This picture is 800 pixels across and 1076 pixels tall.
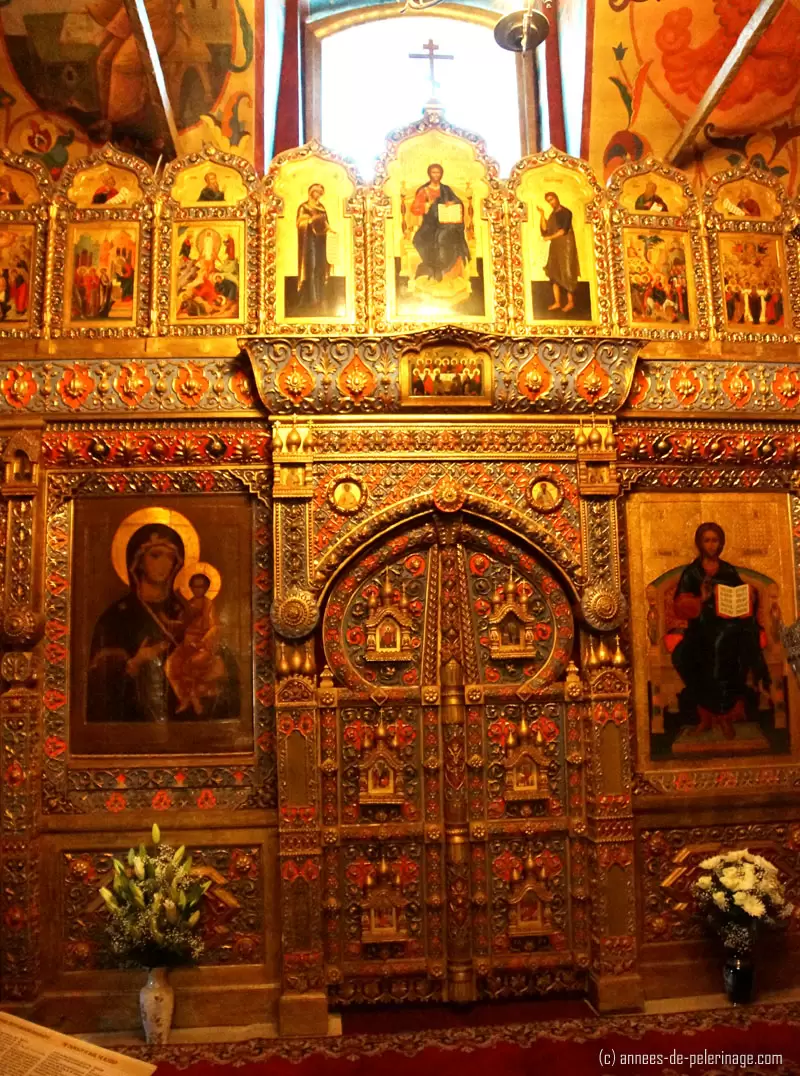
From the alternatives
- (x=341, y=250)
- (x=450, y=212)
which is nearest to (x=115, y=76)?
(x=341, y=250)

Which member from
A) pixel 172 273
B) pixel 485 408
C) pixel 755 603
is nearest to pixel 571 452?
pixel 485 408

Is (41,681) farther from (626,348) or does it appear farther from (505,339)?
(626,348)

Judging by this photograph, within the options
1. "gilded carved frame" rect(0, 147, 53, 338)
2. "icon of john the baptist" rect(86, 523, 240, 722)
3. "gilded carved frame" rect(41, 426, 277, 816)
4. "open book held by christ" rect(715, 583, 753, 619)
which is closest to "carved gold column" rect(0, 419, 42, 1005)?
"gilded carved frame" rect(41, 426, 277, 816)

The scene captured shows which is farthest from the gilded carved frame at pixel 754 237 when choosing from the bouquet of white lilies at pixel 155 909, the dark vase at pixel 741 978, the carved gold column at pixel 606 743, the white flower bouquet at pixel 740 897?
the bouquet of white lilies at pixel 155 909

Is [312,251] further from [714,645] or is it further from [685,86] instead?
[714,645]

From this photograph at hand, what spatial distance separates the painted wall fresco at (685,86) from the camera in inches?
291

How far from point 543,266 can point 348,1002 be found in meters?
5.36

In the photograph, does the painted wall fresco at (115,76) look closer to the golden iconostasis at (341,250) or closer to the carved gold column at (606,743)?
the golden iconostasis at (341,250)

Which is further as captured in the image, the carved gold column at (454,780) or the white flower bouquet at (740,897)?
the carved gold column at (454,780)

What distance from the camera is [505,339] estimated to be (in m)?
Answer: 6.25

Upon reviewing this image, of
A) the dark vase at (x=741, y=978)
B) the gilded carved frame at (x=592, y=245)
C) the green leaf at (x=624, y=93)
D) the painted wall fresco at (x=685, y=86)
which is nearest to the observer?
the dark vase at (x=741, y=978)

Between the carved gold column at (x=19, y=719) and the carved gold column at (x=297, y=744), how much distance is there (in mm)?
1658

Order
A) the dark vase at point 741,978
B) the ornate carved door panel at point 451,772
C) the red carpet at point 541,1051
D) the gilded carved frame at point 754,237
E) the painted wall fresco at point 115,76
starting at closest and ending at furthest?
the red carpet at point 541,1051 → the dark vase at point 741,978 → the ornate carved door panel at point 451,772 → the gilded carved frame at point 754,237 → the painted wall fresco at point 115,76

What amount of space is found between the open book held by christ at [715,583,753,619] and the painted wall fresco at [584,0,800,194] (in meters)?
3.58
